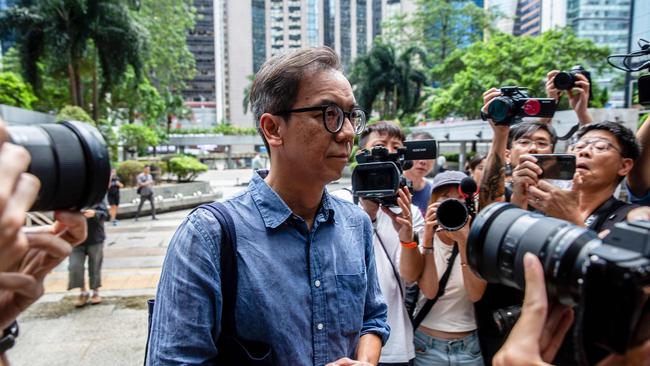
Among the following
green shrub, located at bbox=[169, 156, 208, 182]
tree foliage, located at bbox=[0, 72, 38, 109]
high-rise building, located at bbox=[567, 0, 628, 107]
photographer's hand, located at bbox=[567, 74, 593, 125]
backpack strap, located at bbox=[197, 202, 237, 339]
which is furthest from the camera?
high-rise building, located at bbox=[567, 0, 628, 107]

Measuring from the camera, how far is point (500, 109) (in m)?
2.39

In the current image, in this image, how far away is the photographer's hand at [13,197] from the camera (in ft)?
2.88

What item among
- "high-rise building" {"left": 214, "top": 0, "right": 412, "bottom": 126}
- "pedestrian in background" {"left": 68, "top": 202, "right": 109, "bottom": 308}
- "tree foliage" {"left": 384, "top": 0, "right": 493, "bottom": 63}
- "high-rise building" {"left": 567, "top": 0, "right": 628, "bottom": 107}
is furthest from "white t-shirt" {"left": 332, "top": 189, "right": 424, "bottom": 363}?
"high-rise building" {"left": 214, "top": 0, "right": 412, "bottom": 126}

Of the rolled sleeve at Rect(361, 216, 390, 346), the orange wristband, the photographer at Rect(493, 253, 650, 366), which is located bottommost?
the rolled sleeve at Rect(361, 216, 390, 346)

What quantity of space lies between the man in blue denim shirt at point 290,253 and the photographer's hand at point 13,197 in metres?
0.59

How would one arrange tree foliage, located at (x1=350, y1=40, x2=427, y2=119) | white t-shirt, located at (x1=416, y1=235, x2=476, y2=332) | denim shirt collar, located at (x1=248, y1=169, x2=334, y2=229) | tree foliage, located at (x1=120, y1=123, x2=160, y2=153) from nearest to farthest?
denim shirt collar, located at (x1=248, y1=169, x2=334, y2=229) → white t-shirt, located at (x1=416, y1=235, x2=476, y2=332) → tree foliage, located at (x1=120, y1=123, x2=160, y2=153) → tree foliage, located at (x1=350, y1=40, x2=427, y2=119)

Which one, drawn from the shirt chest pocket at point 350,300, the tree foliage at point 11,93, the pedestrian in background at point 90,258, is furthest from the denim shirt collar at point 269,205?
the tree foliage at point 11,93

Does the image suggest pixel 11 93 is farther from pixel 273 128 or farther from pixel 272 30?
pixel 272 30

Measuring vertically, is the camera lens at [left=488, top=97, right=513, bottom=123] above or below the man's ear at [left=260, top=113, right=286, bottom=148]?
above

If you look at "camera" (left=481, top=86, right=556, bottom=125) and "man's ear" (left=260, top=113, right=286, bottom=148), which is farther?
"camera" (left=481, top=86, right=556, bottom=125)

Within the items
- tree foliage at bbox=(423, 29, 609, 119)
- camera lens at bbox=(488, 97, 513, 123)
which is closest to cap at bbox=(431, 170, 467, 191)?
camera lens at bbox=(488, 97, 513, 123)

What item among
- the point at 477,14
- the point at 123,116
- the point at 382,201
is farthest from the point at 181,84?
the point at 382,201

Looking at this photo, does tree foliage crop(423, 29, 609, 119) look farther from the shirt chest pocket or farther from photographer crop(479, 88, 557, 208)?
the shirt chest pocket

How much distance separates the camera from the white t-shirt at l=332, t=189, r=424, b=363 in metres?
2.44
